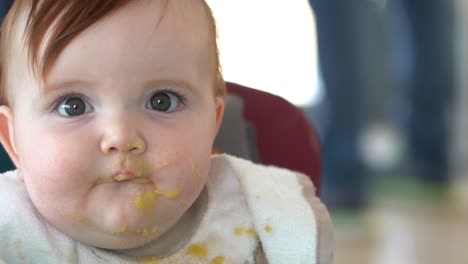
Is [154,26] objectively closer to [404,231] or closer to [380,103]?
[404,231]

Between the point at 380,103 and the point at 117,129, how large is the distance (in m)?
2.19

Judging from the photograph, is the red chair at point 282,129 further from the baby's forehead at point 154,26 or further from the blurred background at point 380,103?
the blurred background at point 380,103

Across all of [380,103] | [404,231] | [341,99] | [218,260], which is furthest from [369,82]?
[218,260]

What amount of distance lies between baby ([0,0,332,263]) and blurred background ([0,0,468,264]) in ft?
3.34

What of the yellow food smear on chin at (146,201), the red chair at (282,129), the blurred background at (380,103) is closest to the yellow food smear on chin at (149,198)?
the yellow food smear on chin at (146,201)

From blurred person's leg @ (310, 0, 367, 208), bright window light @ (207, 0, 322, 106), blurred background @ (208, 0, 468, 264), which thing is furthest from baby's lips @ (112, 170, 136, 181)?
blurred person's leg @ (310, 0, 367, 208)

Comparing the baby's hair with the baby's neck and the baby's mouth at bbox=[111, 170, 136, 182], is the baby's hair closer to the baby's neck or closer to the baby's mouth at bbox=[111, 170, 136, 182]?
the baby's mouth at bbox=[111, 170, 136, 182]

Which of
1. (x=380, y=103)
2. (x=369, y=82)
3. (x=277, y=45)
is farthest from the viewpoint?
(x=380, y=103)

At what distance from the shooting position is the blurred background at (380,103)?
2.14 meters

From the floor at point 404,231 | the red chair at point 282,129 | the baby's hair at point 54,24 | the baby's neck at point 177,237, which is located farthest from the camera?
the floor at point 404,231

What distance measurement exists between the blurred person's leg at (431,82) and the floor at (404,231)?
126mm

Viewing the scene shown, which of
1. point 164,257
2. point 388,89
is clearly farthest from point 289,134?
point 388,89

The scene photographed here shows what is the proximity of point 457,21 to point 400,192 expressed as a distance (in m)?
0.58

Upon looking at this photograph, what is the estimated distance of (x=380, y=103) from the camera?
2861mm
